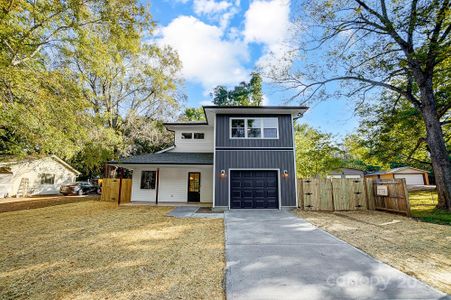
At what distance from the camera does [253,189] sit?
11.5m

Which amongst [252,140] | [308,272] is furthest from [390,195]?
[308,272]

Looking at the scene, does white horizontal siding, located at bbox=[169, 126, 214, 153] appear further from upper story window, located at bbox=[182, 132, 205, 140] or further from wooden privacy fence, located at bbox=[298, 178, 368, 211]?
wooden privacy fence, located at bbox=[298, 178, 368, 211]

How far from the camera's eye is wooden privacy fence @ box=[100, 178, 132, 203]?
599 inches

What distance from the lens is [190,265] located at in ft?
13.7

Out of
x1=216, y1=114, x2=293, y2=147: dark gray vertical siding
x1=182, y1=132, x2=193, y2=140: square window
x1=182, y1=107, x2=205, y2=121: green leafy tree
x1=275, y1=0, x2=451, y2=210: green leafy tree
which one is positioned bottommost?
x1=216, y1=114, x2=293, y2=147: dark gray vertical siding

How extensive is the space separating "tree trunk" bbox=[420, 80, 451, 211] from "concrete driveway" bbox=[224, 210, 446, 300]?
752cm

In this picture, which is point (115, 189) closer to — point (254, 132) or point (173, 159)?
point (173, 159)

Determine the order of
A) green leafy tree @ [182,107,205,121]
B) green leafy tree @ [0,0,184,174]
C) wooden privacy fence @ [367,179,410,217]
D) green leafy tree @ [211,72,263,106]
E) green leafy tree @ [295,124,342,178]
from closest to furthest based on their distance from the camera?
green leafy tree @ [0,0,184,174], wooden privacy fence @ [367,179,410,217], green leafy tree @ [295,124,342,178], green leafy tree @ [182,107,205,121], green leafy tree @ [211,72,263,106]

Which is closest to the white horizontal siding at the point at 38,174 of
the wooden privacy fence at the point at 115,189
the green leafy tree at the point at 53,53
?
the wooden privacy fence at the point at 115,189

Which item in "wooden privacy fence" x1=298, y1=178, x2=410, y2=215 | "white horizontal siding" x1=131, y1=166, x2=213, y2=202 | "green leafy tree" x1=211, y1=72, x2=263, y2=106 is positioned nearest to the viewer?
"wooden privacy fence" x1=298, y1=178, x2=410, y2=215

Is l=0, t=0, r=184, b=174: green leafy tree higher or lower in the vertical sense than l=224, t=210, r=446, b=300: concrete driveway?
higher

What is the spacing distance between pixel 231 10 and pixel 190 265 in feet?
36.3

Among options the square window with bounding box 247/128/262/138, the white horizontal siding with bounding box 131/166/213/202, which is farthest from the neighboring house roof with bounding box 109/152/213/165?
the square window with bounding box 247/128/262/138

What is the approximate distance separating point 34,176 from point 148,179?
1545 centimetres
